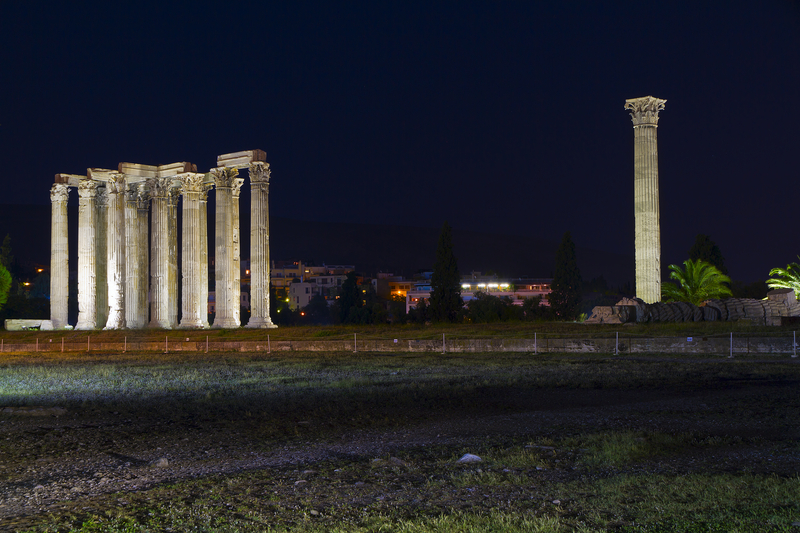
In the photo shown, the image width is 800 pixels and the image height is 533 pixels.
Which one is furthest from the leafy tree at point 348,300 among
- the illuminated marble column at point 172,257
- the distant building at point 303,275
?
the distant building at point 303,275

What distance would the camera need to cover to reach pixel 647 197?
41219 mm

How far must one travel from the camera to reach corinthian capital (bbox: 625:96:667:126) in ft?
135

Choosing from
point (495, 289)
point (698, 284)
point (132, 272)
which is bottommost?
point (495, 289)

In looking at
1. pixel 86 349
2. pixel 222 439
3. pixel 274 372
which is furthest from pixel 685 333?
pixel 86 349

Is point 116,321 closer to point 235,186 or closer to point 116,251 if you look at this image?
point 116,251

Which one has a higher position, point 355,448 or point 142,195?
point 142,195

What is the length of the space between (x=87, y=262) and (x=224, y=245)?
37.4ft

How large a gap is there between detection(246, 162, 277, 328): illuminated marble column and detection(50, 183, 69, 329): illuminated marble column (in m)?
16.0

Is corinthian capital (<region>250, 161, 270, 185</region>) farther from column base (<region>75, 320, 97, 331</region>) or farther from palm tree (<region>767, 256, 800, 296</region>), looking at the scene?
palm tree (<region>767, 256, 800, 296</region>)

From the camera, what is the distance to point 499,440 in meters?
10.4

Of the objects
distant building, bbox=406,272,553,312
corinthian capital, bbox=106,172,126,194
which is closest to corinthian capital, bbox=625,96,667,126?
corinthian capital, bbox=106,172,126,194

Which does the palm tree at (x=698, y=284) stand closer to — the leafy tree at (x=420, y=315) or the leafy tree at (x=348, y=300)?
the leafy tree at (x=420, y=315)

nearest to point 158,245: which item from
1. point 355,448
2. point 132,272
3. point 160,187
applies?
point 132,272

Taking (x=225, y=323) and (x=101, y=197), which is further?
(x=101, y=197)
